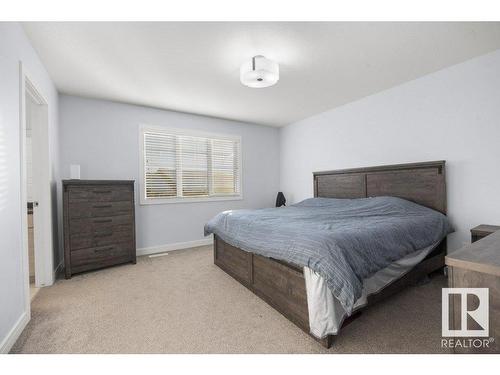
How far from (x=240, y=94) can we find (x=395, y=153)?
7.47ft

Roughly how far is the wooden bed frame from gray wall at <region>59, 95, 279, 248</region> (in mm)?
1239

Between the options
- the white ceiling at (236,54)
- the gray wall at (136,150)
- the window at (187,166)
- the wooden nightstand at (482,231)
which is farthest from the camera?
the window at (187,166)

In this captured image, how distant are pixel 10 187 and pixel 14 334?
1.00 meters

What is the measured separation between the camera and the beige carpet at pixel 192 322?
59.7 inches

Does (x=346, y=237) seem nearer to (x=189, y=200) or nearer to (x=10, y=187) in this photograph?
(x=10, y=187)

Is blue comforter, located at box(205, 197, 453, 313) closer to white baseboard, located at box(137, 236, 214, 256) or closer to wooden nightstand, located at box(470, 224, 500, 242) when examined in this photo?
wooden nightstand, located at box(470, 224, 500, 242)

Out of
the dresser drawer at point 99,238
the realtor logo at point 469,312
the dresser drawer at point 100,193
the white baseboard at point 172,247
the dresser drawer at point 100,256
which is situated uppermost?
the dresser drawer at point 100,193

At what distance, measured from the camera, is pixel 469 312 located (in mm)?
965

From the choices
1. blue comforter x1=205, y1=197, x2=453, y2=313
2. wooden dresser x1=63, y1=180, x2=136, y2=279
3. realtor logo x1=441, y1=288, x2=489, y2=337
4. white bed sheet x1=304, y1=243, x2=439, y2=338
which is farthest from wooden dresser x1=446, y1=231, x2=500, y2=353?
wooden dresser x1=63, y1=180, x2=136, y2=279

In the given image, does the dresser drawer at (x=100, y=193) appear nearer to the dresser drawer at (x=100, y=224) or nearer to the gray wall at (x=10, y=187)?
the dresser drawer at (x=100, y=224)

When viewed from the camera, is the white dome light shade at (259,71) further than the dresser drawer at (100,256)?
No

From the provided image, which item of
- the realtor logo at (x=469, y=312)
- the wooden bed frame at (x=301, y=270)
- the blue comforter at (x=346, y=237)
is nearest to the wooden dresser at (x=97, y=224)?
the blue comforter at (x=346, y=237)

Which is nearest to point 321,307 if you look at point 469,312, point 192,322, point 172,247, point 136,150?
point 469,312

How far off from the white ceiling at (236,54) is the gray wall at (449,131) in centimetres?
20
